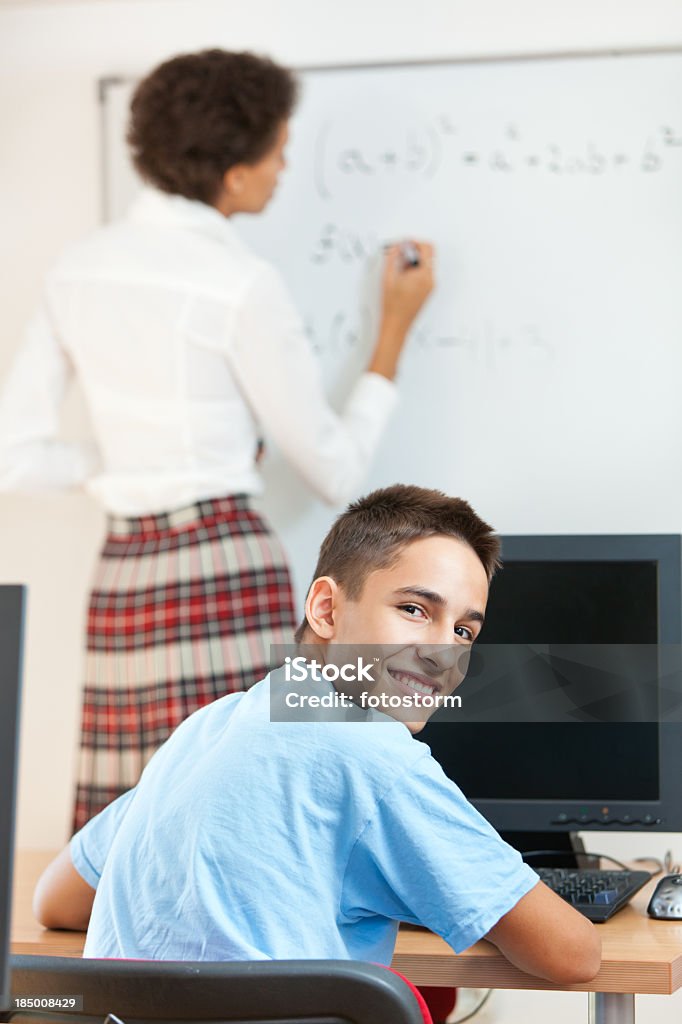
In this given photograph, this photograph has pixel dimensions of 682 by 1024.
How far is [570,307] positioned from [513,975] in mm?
1345

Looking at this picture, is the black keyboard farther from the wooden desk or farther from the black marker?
the black marker

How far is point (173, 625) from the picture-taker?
1904 millimetres

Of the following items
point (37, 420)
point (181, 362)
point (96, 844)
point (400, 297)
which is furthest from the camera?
point (400, 297)

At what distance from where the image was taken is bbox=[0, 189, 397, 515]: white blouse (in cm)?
188

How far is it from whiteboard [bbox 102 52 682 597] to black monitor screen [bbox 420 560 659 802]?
758mm

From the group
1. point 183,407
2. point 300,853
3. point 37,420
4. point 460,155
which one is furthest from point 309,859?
point 460,155

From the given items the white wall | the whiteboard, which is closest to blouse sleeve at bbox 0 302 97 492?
the white wall

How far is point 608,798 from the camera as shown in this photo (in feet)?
4.65

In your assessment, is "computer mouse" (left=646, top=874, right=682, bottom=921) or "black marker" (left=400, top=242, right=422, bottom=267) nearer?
"computer mouse" (left=646, top=874, right=682, bottom=921)

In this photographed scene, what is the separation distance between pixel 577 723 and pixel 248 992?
707 mm

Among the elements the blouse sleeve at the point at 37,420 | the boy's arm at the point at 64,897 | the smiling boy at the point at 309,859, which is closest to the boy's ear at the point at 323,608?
the smiling boy at the point at 309,859

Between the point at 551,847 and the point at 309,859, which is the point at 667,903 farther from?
the point at 309,859

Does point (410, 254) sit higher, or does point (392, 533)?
point (410, 254)

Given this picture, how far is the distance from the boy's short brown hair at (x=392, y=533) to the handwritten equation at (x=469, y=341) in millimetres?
1025
